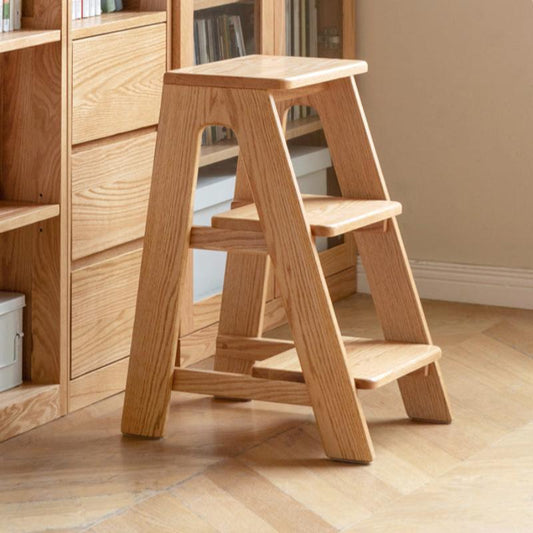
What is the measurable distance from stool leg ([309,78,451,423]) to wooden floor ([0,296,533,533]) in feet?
0.22

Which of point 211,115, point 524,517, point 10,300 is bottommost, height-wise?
point 524,517

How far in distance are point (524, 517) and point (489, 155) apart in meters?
1.51

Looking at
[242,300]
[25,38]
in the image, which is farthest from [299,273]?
[25,38]

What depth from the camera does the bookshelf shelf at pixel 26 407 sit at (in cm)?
237

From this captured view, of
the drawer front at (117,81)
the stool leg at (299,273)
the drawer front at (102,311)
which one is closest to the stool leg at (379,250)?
the stool leg at (299,273)

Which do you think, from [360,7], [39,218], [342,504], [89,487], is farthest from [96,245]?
[360,7]

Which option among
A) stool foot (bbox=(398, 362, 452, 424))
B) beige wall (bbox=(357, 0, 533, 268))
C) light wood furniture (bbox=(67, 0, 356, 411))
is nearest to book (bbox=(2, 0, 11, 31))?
light wood furniture (bbox=(67, 0, 356, 411))

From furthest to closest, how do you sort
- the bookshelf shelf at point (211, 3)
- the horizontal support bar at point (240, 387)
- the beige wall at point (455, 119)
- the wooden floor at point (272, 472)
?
1. the beige wall at point (455, 119)
2. the bookshelf shelf at point (211, 3)
3. the horizontal support bar at point (240, 387)
4. the wooden floor at point (272, 472)

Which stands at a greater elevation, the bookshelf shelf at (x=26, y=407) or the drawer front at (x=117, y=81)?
the drawer front at (x=117, y=81)

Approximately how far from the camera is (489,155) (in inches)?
133

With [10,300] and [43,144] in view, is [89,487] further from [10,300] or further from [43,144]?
[43,144]

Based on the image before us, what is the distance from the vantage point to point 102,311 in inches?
101

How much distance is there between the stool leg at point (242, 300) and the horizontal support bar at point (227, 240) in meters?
0.29

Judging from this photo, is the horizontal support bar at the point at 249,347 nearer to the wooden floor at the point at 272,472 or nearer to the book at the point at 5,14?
the wooden floor at the point at 272,472
